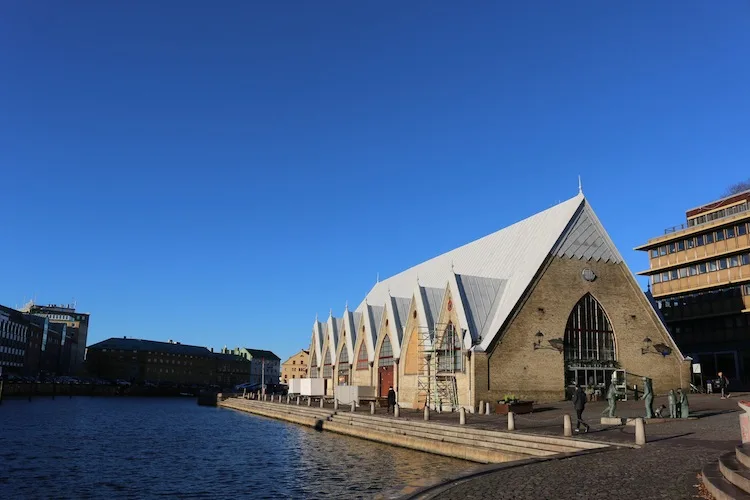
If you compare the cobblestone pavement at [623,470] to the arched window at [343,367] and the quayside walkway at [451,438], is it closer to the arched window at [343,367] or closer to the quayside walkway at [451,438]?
the quayside walkway at [451,438]

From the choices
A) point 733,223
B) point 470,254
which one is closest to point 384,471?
point 470,254

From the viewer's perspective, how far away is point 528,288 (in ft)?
142

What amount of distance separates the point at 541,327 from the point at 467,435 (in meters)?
17.9

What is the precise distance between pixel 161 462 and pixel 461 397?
68.3ft

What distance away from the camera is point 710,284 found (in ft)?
188

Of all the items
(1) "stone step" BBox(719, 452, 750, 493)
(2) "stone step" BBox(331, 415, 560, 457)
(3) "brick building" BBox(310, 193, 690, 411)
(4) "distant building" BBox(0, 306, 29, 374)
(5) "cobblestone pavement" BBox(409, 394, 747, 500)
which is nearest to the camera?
(1) "stone step" BBox(719, 452, 750, 493)

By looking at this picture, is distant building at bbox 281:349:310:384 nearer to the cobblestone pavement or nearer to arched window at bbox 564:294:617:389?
arched window at bbox 564:294:617:389

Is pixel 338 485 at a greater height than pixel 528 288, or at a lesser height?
lesser

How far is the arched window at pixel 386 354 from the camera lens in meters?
56.4

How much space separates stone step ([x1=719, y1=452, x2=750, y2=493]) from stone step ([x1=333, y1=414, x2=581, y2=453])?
767cm

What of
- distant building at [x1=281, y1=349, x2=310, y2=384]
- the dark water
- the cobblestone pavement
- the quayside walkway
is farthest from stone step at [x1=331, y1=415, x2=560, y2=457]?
distant building at [x1=281, y1=349, x2=310, y2=384]

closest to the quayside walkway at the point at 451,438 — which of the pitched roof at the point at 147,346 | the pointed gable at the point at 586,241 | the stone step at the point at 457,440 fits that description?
the stone step at the point at 457,440

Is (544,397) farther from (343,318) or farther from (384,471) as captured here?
(343,318)

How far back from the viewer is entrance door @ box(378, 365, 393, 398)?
5597 centimetres
